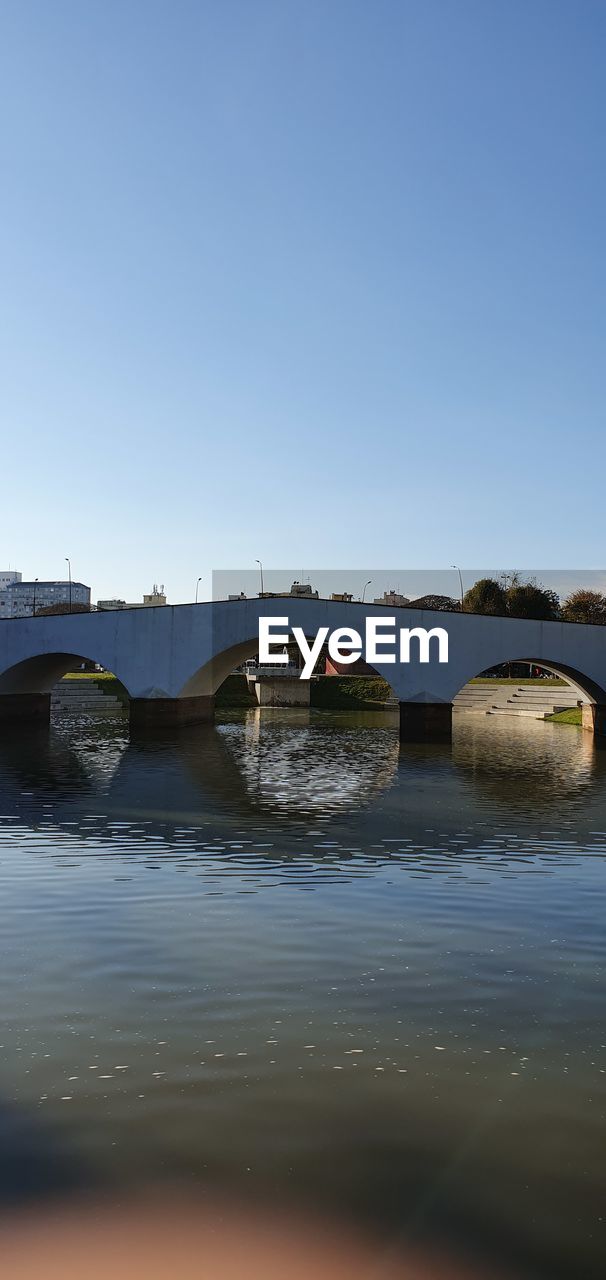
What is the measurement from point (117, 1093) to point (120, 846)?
395 inches

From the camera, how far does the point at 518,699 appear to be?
203 ft

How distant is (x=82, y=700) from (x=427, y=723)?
3133cm

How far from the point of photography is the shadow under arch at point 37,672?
4681cm

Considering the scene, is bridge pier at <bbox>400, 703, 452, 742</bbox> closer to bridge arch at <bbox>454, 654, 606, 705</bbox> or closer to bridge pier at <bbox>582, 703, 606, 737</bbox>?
bridge arch at <bbox>454, 654, 606, 705</bbox>

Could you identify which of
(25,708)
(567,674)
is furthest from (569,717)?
(25,708)

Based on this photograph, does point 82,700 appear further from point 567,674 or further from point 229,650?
point 567,674

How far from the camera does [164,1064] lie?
7.30 meters

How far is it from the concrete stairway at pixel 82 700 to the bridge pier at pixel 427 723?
25892 millimetres

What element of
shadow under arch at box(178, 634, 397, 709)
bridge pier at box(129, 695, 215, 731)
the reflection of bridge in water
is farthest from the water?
shadow under arch at box(178, 634, 397, 709)

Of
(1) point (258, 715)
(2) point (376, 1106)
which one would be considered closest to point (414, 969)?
(2) point (376, 1106)

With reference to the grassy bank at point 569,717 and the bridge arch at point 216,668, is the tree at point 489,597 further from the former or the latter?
the bridge arch at point 216,668

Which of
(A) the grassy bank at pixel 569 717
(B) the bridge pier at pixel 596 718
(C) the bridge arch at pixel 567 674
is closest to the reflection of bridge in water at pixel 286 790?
(B) the bridge pier at pixel 596 718

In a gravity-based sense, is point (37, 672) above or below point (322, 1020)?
above

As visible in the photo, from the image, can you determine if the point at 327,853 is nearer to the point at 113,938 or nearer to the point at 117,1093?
the point at 113,938
